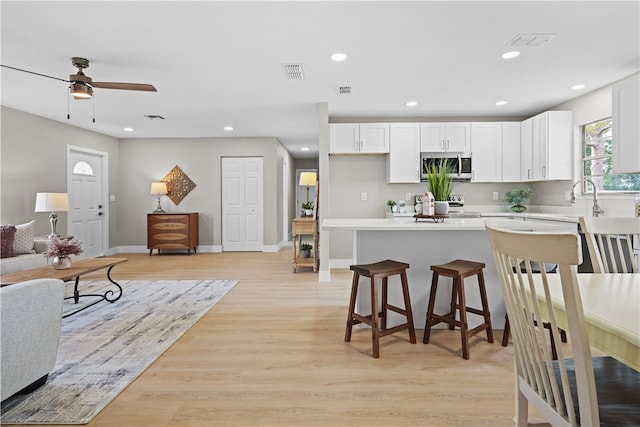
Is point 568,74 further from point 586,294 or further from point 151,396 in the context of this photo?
point 151,396

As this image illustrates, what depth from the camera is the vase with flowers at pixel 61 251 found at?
11.2 ft

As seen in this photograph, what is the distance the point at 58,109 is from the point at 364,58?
450 centimetres

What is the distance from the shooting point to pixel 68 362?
2436 millimetres

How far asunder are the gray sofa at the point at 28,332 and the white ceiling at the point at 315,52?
189cm

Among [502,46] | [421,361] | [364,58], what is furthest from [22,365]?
[502,46]

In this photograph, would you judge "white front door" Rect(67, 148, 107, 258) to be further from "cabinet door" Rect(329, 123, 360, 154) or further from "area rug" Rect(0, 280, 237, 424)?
"cabinet door" Rect(329, 123, 360, 154)

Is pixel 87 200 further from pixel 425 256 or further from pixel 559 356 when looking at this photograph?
pixel 559 356

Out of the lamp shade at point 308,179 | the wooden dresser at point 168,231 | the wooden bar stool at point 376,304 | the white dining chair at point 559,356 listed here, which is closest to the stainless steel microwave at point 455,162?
the lamp shade at point 308,179

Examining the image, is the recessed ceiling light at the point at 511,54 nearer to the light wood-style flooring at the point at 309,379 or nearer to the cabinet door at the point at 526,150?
the cabinet door at the point at 526,150

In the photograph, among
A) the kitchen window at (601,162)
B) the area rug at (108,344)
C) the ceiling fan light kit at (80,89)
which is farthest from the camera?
the kitchen window at (601,162)

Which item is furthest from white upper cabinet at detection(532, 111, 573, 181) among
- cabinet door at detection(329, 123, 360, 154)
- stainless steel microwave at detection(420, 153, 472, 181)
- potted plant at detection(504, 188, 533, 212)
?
cabinet door at detection(329, 123, 360, 154)

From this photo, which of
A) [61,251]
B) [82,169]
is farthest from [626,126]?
[82,169]

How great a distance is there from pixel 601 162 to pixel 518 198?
132 centimetres

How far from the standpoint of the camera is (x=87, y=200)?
679 cm
